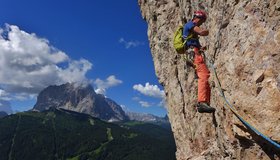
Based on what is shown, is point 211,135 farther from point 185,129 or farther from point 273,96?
point 273,96

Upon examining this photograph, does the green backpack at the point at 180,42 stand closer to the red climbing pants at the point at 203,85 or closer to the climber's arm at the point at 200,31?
the climber's arm at the point at 200,31

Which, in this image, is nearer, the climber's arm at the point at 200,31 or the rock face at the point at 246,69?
the rock face at the point at 246,69

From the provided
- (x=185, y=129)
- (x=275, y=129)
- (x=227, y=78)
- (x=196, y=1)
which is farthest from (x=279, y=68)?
(x=185, y=129)

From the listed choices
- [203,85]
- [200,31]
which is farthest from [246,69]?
[200,31]

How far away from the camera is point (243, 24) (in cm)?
1333

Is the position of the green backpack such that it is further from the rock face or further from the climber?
the rock face

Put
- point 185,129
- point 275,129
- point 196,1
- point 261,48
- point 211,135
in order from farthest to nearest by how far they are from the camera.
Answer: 1. point 185,129
2. point 211,135
3. point 196,1
4. point 261,48
5. point 275,129

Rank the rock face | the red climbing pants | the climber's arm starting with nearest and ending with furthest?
the rock face, the red climbing pants, the climber's arm

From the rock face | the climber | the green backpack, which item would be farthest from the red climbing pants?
the green backpack

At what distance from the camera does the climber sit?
45.1 feet

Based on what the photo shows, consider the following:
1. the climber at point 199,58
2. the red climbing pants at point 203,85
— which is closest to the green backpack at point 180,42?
the climber at point 199,58

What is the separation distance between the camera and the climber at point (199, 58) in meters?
13.8

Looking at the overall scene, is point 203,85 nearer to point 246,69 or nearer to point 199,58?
point 199,58

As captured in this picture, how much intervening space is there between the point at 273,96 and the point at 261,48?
205 centimetres
